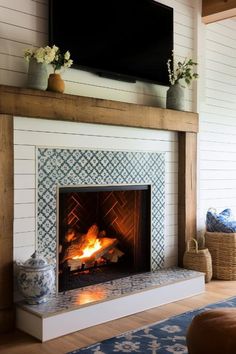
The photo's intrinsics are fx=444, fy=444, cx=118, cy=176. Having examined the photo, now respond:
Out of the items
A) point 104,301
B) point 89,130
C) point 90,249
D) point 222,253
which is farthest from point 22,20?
point 222,253

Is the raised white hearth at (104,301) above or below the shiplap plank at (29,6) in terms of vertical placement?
below

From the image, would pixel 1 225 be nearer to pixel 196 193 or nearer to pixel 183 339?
pixel 183 339

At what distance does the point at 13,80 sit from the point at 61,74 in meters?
0.43

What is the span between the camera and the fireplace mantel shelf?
9.80 ft

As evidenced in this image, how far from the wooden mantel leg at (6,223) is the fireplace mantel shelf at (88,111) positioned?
0.13 meters

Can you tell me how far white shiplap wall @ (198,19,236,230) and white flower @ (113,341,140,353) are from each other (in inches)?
78.2

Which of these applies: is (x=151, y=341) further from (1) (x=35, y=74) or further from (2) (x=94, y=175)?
(1) (x=35, y=74)

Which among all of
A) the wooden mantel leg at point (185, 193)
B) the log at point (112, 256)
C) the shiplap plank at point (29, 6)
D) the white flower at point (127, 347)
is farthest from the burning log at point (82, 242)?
the shiplap plank at point (29, 6)

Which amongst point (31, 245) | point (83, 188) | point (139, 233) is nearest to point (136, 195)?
point (139, 233)

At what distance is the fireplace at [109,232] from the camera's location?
3824mm

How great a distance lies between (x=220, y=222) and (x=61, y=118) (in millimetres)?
2057

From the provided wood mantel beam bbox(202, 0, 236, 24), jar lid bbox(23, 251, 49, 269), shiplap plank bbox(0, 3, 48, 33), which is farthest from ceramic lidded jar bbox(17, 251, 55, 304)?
wood mantel beam bbox(202, 0, 236, 24)

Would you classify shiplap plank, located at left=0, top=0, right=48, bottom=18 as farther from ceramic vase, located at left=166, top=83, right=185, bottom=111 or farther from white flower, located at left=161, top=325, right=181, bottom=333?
white flower, located at left=161, top=325, right=181, bottom=333

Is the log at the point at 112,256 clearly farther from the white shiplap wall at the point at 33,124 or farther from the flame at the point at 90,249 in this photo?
the white shiplap wall at the point at 33,124
